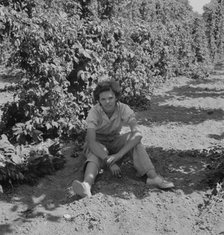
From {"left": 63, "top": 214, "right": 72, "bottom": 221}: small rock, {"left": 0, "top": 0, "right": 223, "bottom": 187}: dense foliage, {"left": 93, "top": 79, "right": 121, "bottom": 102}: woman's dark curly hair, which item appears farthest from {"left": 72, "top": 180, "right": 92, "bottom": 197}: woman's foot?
{"left": 0, "top": 0, "right": 223, "bottom": 187}: dense foliage

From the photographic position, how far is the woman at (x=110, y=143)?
4297 millimetres

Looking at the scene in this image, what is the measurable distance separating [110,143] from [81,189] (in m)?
0.86

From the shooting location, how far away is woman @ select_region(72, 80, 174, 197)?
14.1ft

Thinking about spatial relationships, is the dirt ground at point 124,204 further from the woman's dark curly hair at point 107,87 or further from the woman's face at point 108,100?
Answer: the woman's dark curly hair at point 107,87

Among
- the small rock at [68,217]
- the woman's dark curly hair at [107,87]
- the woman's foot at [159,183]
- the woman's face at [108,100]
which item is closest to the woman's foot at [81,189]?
the small rock at [68,217]

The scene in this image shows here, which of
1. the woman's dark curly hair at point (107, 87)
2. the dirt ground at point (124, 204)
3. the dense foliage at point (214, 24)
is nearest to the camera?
the dirt ground at point (124, 204)

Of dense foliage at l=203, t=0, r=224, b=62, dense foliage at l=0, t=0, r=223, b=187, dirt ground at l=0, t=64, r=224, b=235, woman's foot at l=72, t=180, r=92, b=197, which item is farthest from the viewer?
dense foliage at l=203, t=0, r=224, b=62

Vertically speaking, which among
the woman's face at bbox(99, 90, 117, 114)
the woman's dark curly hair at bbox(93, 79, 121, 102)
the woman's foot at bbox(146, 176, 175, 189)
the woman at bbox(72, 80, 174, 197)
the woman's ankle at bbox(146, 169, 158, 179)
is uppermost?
the woman's dark curly hair at bbox(93, 79, 121, 102)

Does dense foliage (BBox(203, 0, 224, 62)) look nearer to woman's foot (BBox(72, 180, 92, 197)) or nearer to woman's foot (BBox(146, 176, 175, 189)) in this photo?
woman's foot (BBox(146, 176, 175, 189))

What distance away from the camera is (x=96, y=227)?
3.71 metres

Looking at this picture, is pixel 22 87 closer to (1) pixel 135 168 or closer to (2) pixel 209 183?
(1) pixel 135 168

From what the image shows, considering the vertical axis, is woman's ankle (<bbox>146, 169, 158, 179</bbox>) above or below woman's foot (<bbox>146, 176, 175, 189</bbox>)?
above

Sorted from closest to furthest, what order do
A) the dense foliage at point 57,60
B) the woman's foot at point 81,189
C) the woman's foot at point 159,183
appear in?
the woman's foot at point 81,189, the woman's foot at point 159,183, the dense foliage at point 57,60

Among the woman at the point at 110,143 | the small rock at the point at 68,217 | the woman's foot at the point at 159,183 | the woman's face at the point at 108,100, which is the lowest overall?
the small rock at the point at 68,217
